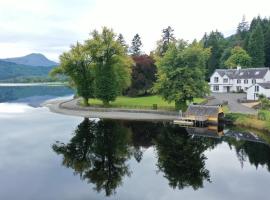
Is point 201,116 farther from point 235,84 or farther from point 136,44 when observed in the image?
point 136,44

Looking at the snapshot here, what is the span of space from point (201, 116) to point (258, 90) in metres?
28.7

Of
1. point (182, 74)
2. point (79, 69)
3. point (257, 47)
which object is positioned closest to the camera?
point (182, 74)

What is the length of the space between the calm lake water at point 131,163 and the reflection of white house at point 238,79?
147 ft

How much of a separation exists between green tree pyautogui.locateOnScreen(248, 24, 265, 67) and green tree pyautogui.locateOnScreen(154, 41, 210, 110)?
50373 millimetres

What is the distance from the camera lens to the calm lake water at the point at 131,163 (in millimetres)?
23375

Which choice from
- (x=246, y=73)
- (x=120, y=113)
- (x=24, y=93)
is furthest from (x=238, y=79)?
(x=24, y=93)

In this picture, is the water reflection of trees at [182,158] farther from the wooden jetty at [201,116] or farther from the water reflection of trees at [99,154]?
the wooden jetty at [201,116]

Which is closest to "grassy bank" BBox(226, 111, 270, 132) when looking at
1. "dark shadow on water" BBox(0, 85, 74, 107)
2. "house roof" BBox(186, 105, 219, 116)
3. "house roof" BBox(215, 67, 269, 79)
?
"house roof" BBox(186, 105, 219, 116)

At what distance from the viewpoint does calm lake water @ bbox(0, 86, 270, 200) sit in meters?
23.4

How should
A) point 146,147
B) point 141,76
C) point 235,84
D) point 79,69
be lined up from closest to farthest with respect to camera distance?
point 146,147 < point 79,69 < point 141,76 < point 235,84

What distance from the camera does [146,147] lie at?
121 ft

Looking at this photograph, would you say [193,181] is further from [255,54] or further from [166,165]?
[255,54]

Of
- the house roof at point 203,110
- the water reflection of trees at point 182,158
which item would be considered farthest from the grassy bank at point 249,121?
the water reflection of trees at point 182,158

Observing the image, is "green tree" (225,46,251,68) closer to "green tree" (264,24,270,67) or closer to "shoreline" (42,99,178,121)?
"green tree" (264,24,270,67)
